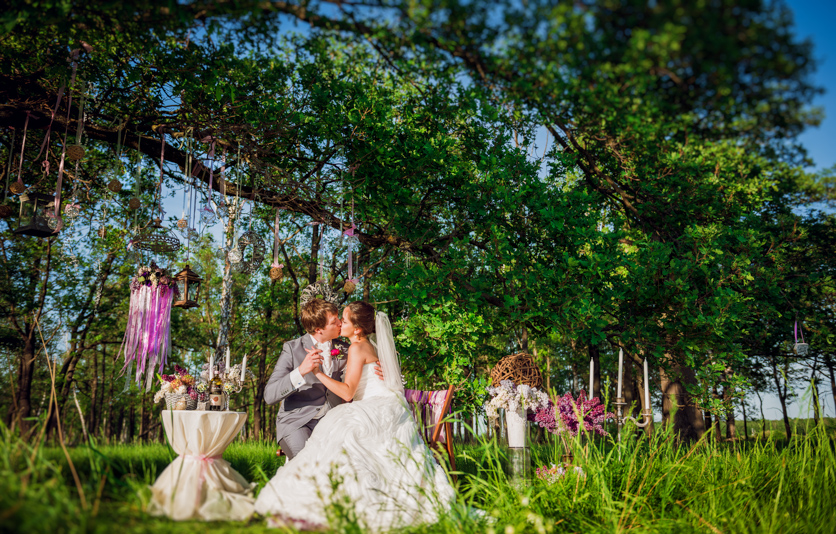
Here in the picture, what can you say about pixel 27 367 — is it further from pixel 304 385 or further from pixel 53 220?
pixel 304 385

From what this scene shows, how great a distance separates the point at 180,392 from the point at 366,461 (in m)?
1.63

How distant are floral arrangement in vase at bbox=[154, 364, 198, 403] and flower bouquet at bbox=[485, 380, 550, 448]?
7.84 feet

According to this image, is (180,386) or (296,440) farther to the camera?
(296,440)

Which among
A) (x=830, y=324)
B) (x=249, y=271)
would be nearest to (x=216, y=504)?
(x=249, y=271)

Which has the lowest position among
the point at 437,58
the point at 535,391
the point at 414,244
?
the point at 535,391

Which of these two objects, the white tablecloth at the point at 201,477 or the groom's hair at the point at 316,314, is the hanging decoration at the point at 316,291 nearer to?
the groom's hair at the point at 316,314

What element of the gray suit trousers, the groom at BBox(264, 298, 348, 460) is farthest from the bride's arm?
the gray suit trousers

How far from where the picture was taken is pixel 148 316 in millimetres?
5945

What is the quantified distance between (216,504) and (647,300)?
16.2 feet

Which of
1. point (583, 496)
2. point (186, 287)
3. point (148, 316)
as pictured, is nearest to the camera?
point (583, 496)

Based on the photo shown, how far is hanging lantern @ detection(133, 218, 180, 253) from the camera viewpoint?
554 centimetres

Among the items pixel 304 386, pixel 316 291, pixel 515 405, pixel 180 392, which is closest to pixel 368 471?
pixel 304 386

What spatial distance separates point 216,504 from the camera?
295 centimetres

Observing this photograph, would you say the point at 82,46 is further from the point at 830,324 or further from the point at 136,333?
the point at 830,324
